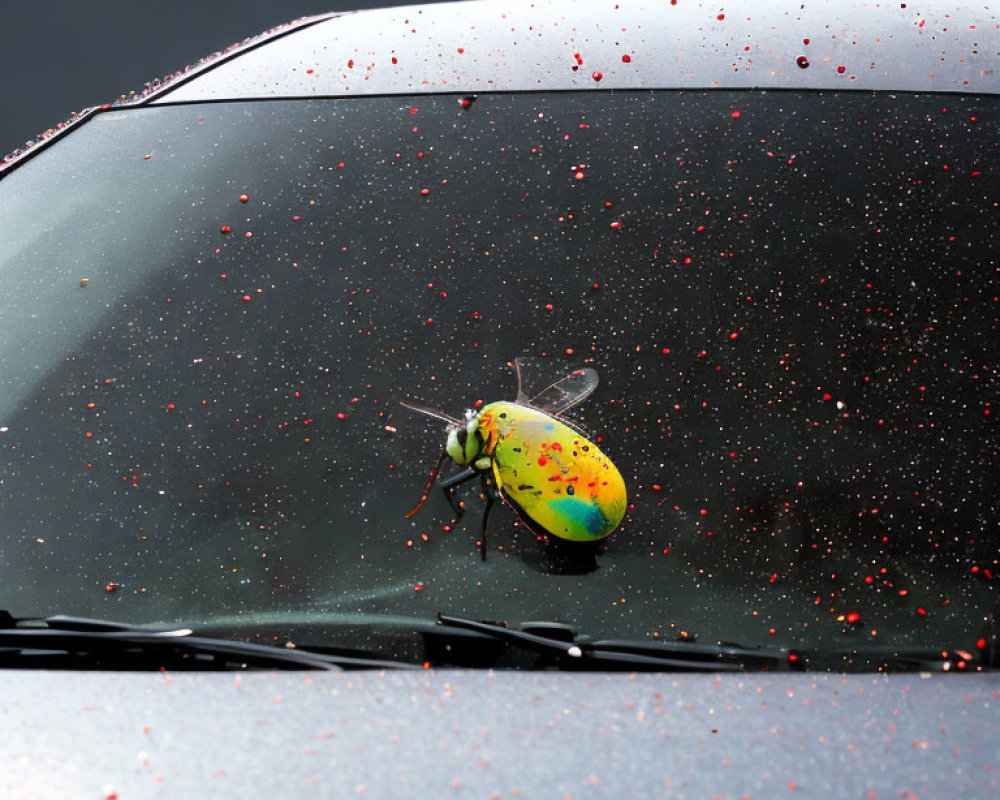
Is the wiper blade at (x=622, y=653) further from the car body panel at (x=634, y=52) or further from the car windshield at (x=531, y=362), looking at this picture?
the car body panel at (x=634, y=52)

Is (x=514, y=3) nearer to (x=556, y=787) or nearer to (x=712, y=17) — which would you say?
(x=712, y=17)

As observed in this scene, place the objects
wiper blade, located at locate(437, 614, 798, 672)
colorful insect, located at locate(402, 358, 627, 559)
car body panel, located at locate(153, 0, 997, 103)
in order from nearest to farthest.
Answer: wiper blade, located at locate(437, 614, 798, 672) < colorful insect, located at locate(402, 358, 627, 559) < car body panel, located at locate(153, 0, 997, 103)

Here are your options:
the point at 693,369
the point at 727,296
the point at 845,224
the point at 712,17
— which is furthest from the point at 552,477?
the point at 712,17

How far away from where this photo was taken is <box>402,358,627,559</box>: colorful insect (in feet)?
3.42

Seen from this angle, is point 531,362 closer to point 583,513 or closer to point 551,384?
point 551,384

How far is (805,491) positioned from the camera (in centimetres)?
104

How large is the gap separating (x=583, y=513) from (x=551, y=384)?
→ 0.18m

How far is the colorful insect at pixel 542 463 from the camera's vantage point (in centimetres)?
104

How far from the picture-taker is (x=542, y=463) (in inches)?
42.3

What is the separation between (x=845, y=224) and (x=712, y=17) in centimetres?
58

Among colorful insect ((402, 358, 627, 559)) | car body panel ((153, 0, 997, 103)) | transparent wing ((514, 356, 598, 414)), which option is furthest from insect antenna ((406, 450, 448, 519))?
car body panel ((153, 0, 997, 103))

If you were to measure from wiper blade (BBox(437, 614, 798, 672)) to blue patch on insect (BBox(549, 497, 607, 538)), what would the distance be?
0.12m

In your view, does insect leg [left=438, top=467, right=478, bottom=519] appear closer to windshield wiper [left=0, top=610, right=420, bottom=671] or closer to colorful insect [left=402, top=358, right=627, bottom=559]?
colorful insect [left=402, top=358, right=627, bottom=559]

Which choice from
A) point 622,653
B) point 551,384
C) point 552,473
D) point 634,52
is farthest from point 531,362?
point 634,52
